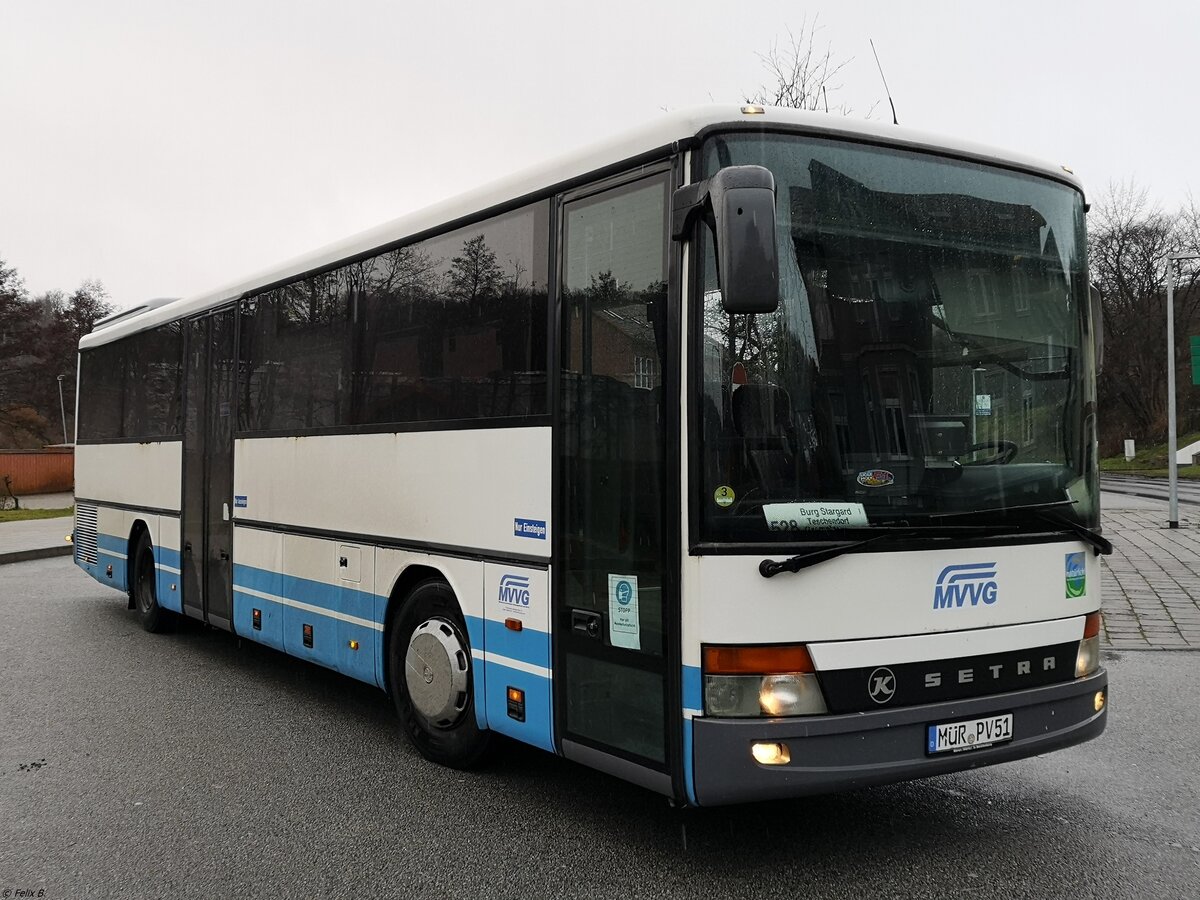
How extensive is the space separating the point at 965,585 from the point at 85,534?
11.0 metres

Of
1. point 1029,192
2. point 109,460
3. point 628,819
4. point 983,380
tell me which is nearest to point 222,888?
point 628,819

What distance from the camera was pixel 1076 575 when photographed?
4723 mm

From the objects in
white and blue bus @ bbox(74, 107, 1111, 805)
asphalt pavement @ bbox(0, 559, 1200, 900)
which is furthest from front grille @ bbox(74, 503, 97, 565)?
white and blue bus @ bbox(74, 107, 1111, 805)

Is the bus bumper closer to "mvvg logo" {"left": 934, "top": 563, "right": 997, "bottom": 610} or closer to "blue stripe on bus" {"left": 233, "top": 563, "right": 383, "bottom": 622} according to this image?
"mvvg logo" {"left": 934, "top": 563, "right": 997, "bottom": 610}

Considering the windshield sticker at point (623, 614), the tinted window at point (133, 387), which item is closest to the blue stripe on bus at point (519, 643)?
the windshield sticker at point (623, 614)

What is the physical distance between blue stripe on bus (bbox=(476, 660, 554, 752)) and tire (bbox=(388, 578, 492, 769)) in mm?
246

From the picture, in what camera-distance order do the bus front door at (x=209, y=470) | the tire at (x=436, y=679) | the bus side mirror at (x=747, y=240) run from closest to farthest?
the bus side mirror at (x=747, y=240) → the tire at (x=436, y=679) → the bus front door at (x=209, y=470)

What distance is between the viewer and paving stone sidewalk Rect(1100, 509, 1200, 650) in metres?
9.55

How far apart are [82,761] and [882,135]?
5.27m

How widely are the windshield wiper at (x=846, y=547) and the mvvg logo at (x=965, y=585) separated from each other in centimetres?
16

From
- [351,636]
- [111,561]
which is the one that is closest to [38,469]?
[111,561]

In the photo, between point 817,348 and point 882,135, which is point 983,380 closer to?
point 817,348

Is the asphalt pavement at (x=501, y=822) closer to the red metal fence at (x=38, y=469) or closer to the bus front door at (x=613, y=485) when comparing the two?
the bus front door at (x=613, y=485)

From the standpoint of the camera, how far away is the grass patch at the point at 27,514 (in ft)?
92.7
